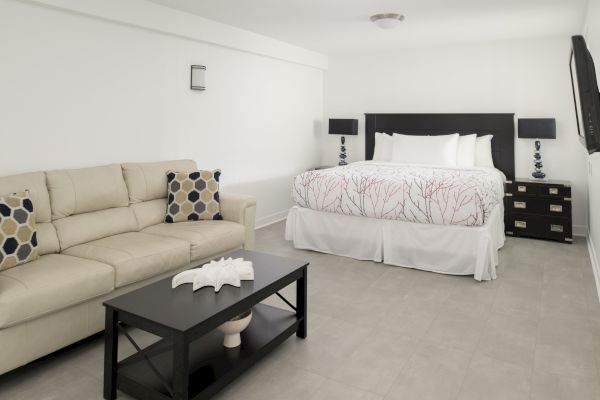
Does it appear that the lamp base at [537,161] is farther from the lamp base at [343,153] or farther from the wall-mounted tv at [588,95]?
→ the wall-mounted tv at [588,95]

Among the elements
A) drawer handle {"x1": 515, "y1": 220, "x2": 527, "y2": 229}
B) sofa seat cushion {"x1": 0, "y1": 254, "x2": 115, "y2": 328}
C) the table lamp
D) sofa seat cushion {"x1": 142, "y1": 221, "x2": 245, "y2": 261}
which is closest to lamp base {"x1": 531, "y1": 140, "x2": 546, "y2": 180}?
the table lamp

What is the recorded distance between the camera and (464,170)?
4.80 m

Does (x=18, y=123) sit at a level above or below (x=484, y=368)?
above

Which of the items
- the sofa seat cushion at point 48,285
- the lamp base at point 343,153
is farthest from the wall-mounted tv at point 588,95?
the lamp base at point 343,153

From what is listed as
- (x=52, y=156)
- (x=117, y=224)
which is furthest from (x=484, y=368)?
(x=52, y=156)

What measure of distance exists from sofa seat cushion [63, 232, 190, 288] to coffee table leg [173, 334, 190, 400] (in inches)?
41.5

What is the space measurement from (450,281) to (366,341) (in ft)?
4.44

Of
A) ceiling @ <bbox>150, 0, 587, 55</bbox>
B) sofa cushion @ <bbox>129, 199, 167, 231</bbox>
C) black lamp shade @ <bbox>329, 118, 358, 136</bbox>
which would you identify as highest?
ceiling @ <bbox>150, 0, 587, 55</bbox>

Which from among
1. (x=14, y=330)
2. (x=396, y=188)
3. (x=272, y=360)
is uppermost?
(x=396, y=188)

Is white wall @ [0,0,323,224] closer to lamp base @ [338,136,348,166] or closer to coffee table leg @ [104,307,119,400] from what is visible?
lamp base @ [338,136,348,166]

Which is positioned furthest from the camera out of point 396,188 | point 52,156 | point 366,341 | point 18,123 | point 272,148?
point 272,148

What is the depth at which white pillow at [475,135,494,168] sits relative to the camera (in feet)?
17.3

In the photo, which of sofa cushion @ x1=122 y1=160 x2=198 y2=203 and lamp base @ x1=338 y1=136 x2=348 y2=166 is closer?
sofa cushion @ x1=122 y1=160 x2=198 y2=203

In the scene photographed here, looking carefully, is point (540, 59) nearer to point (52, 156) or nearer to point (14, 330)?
point (52, 156)
